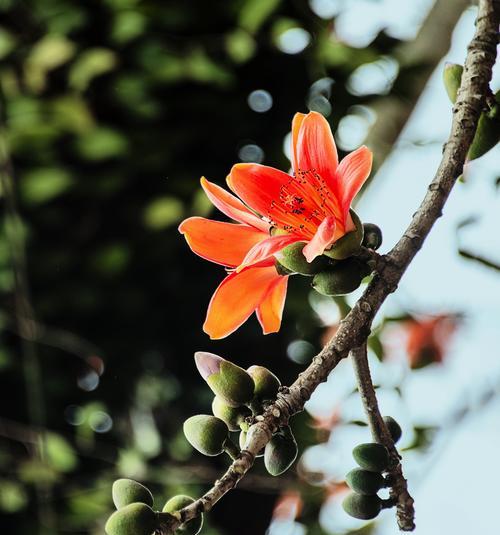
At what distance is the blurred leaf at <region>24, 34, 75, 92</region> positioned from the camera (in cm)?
131

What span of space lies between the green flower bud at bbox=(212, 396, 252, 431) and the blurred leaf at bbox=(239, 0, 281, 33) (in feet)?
3.17

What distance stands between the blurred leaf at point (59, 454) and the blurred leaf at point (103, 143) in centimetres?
47

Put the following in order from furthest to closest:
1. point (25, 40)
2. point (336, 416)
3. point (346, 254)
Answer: point (25, 40), point (336, 416), point (346, 254)

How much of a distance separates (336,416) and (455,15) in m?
0.60

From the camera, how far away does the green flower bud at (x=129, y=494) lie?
402 millimetres

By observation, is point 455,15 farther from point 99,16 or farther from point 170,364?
point 170,364

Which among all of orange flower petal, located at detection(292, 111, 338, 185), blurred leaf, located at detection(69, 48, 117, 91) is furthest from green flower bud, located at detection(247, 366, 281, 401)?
blurred leaf, located at detection(69, 48, 117, 91)

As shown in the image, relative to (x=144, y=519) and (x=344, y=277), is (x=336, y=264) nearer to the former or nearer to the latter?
(x=344, y=277)

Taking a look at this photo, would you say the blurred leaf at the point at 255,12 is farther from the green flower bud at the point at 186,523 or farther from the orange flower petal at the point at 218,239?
the green flower bud at the point at 186,523

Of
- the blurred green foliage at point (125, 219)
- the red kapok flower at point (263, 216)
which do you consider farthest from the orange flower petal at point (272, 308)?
the blurred green foliage at point (125, 219)

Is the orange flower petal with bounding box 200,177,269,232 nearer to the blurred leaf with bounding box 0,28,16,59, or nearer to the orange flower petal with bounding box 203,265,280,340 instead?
the orange flower petal with bounding box 203,265,280,340

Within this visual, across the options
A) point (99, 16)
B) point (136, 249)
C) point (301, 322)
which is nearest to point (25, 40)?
point (99, 16)

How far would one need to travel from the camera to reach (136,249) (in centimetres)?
139

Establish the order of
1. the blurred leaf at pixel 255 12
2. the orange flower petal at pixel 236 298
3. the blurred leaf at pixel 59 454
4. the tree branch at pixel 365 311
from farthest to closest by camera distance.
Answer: the blurred leaf at pixel 59 454, the blurred leaf at pixel 255 12, the orange flower petal at pixel 236 298, the tree branch at pixel 365 311
